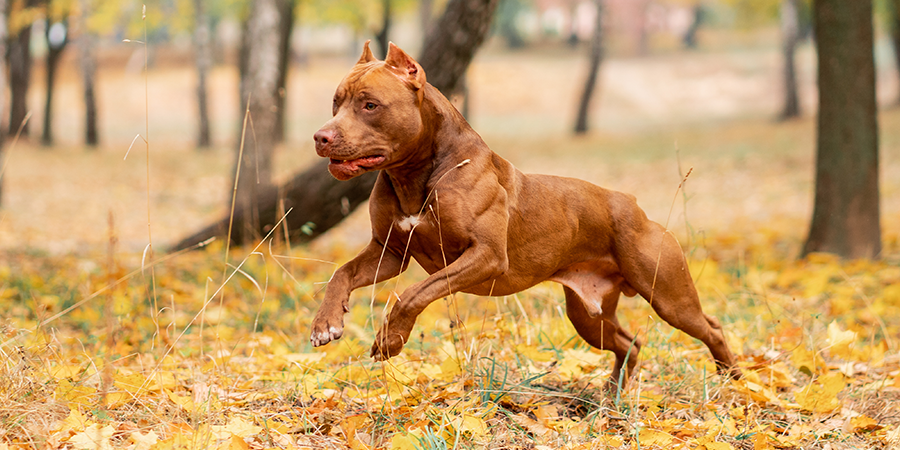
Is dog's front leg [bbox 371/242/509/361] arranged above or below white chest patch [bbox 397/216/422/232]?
below

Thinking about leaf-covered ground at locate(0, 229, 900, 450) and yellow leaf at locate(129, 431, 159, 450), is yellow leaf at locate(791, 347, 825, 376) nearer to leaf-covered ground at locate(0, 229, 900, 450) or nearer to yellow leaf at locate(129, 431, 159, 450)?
leaf-covered ground at locate(0, 229, 900, 450)

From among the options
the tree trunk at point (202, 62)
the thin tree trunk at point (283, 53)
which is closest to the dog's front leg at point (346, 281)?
the thin tree trunk at point (283, 53)

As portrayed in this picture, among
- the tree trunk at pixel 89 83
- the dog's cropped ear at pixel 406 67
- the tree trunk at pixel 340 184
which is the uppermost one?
the dog's cropped ear at pixel 406 67

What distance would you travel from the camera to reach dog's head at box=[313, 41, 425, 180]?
8.55ft

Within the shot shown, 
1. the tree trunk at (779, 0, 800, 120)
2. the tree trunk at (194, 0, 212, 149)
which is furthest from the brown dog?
the tree trunk at (194, 0, 212, 149)

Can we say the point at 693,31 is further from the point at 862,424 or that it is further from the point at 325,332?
the point at 325,332

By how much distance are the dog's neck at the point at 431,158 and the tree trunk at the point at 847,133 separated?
18.5 feet

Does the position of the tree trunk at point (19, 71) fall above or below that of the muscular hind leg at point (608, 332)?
below

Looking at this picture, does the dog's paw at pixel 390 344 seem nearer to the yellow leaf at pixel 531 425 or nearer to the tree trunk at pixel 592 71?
the yellow leaf at pixel 531 425

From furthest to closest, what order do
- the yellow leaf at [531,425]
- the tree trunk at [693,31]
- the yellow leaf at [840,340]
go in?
the tree trunk at [693,31]
the yellow leaf at [840,340]
the yellow leaf at [531,425]

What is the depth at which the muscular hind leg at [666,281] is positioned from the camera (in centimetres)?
332

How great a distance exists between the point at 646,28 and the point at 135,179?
3879 centimetres

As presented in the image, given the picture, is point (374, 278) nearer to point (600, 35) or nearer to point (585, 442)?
point (585, 442)

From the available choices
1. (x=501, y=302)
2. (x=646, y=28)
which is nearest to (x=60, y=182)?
(x=501, y=302)
